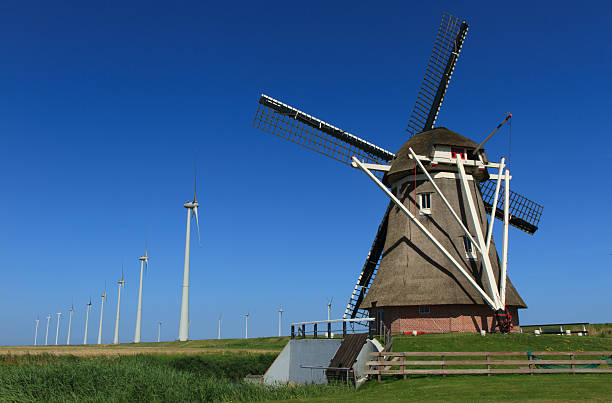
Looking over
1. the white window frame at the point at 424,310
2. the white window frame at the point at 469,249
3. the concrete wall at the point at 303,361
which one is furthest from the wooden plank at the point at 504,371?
the white window frame at the point at 469,249

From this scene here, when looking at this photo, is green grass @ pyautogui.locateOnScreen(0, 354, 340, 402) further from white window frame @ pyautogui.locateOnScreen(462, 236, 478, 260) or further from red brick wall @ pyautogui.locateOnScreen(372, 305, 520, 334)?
white window frame @ pyautogui.locateOnScreen(462, 236, 478, 260)

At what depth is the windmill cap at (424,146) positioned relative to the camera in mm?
32438

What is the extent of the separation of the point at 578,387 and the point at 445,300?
11.0 meters

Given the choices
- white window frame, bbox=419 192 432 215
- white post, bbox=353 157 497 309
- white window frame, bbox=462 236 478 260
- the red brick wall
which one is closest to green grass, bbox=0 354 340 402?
the red brick wall

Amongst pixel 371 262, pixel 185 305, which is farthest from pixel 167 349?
pixel 371 262

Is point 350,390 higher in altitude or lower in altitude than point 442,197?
lower

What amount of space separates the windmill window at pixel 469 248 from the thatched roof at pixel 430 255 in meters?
0.22

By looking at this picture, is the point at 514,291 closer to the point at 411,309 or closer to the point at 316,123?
the point at 411,309

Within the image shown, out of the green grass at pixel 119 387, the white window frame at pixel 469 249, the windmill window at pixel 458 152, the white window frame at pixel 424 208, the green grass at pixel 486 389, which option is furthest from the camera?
the windmill window at pixel 458 152

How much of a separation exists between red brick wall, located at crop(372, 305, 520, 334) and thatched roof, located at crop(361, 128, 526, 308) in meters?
0.66

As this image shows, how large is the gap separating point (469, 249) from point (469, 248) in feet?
0.32

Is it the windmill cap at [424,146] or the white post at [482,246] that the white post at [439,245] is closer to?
the white post at [482,246]

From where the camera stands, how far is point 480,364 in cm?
2206

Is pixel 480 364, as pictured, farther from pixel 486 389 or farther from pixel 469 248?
pixel 469 248
